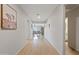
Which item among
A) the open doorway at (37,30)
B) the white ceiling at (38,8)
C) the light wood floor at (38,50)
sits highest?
the white ceiling at (38,8)

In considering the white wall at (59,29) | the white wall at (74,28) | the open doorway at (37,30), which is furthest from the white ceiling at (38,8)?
the open doorway at (37,30)

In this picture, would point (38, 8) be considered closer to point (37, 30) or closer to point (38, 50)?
point (38, 50)

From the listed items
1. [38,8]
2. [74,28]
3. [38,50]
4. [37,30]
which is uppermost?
[38,8]

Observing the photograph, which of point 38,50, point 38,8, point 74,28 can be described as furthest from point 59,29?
point 38,8

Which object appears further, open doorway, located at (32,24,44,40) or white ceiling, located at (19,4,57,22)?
open doorway, located at (32,24,44,40)

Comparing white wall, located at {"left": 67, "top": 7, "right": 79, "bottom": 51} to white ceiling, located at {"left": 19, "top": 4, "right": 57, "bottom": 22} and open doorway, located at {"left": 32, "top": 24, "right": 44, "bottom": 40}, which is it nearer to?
white ceiling, located at {"left": 19, "top": 4, "right": 57, "bottom": 22}

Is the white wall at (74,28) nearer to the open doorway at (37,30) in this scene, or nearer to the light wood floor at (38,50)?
the light wood floor at (38,50)

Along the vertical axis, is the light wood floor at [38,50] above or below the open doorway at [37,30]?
below

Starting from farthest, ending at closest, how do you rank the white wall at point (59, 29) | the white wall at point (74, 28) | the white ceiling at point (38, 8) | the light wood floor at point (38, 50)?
1. the white wall at point (74, 28)
2. the white ceiling at point (38, 8)
3. the light wood floor at point (38, 50)
4. the white wall at point (59, 29)

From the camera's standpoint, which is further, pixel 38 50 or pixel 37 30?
pixel 37 30

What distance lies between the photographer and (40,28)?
1040cm

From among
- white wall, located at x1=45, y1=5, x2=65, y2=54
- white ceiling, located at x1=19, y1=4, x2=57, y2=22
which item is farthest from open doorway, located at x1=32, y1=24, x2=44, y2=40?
white wall, located at x1=45, y1=5, x2=65, y2=54

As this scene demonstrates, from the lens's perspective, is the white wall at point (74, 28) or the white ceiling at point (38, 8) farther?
the white wall at point (74, 28)
